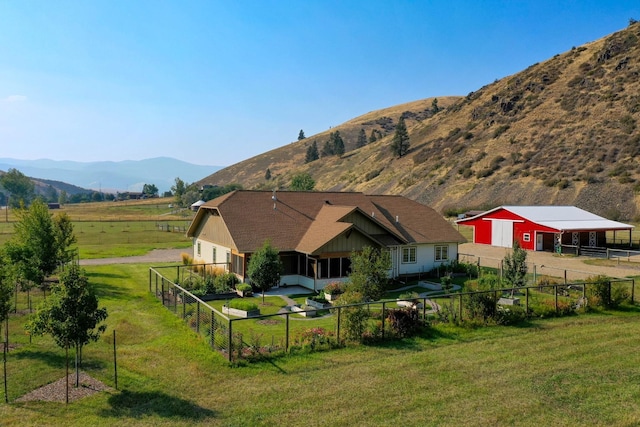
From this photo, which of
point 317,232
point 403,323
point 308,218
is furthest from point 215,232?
point 403,323

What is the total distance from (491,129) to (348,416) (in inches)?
3962

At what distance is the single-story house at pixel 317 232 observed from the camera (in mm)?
29266

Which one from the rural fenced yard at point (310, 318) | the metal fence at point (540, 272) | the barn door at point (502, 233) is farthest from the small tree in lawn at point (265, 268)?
the barn door at point (502, 233)

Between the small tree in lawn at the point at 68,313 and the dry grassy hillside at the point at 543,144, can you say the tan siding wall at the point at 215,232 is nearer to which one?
the small tree in lawn at the point at 68,313

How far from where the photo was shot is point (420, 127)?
140875 millimetres

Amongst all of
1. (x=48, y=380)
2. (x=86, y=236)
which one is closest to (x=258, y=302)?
(x=48, y=380)

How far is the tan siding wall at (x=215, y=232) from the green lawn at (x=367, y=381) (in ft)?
39.7

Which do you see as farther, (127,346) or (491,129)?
(491,129)

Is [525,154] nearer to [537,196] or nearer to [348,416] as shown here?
[537,196]

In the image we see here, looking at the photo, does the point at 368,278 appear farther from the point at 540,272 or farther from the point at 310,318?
the point at 540,272

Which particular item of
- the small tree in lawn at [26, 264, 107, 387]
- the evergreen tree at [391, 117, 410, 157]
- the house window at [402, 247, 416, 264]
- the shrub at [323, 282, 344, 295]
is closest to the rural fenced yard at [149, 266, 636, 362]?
the shrub at [323, 282, 344, 295]

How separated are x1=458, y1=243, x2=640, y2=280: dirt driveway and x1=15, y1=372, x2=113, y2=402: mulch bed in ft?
80.9

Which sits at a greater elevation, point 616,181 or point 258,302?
point 616,181

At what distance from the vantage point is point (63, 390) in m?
12.9
